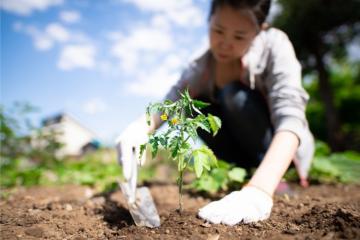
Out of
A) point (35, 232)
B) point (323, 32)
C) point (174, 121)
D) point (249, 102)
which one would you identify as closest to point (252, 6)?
point (249, 102)

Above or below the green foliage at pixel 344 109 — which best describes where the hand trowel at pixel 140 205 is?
below

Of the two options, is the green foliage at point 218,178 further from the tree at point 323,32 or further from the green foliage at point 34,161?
the tree at point 323,32

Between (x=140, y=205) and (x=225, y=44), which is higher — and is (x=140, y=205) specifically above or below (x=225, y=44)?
below

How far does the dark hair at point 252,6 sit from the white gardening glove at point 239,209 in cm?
A: 116

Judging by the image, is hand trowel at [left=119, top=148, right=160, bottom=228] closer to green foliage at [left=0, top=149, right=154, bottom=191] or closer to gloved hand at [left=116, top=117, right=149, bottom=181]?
gloved hand at [left=116, top=117, right=149, bottom=181]

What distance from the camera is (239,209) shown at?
5.28 ft

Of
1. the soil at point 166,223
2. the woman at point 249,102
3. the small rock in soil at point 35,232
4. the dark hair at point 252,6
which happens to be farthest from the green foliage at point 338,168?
the small rock in soil at point 35,232

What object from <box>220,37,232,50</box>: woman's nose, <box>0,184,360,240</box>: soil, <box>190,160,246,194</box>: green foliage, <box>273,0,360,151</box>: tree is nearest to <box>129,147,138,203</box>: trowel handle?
<box>0,184,360,240</box>: soil

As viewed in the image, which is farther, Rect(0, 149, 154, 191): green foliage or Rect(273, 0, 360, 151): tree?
Rect(273, 0, 360, 151): tree

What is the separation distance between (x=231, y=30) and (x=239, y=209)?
111cm

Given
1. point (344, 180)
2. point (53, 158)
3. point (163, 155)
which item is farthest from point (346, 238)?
point (163, 155)

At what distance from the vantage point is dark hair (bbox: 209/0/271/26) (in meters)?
2.30

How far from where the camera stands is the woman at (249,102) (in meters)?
1.81

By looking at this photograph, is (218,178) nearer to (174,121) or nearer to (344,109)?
(174,121)
